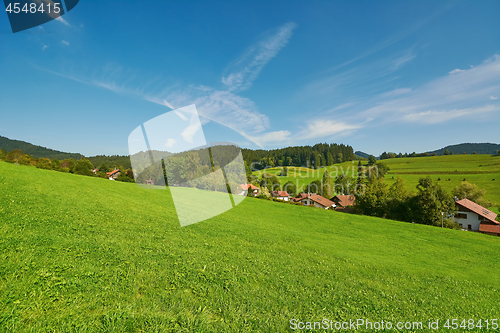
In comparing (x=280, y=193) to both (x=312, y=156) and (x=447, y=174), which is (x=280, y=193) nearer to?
(x=312, y=156)

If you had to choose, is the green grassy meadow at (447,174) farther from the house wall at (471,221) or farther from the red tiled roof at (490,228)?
the red tiled roof at (490,228)

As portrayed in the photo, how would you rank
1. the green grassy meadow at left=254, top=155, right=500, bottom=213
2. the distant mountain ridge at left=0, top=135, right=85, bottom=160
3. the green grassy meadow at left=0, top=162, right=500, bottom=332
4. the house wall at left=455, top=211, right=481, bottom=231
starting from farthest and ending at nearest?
the distant mountain ridge at left=0, top=135, right=85, bottom=160, the green grassy meadow at left=254, top=155, right=500, bottom=213, the house wall at left=455, top=211, right=481, bottom=231, the green grassy meadow at left=0, top=162, right=500, bottom=332

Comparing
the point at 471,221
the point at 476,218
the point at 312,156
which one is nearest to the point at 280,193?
the point at 312,156

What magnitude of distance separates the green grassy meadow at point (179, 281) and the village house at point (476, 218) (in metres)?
61.2

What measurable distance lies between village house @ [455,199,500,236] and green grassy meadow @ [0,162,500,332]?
6118 centimetres

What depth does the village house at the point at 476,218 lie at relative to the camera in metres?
51.4

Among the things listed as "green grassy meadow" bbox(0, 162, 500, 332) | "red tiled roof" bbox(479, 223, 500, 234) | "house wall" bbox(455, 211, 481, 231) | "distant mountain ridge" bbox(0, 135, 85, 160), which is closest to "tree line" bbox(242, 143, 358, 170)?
"house wall" bbox(455, 211, 481, 231)

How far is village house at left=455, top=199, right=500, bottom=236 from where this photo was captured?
5138cm

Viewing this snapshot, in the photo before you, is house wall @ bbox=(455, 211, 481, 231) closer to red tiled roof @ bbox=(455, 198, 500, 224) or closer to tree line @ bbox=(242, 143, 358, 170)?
red tiled roof @ bbox=(455, 198, 500, 224)

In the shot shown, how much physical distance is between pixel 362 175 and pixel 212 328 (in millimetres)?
105399

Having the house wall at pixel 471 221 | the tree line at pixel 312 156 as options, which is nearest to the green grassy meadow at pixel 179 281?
the house wall at pixel 471 221

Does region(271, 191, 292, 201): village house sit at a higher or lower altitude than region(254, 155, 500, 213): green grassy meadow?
lower

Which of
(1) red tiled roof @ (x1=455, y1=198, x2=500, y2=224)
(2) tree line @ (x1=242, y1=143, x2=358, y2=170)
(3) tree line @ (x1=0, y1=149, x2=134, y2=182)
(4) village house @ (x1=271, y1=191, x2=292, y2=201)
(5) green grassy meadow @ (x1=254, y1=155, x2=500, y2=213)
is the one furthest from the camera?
(2) tree line @ (x1=242, y1=143, x2=358, y2=170)

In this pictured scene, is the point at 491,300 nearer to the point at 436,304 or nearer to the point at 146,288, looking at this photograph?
the point at 436,304
